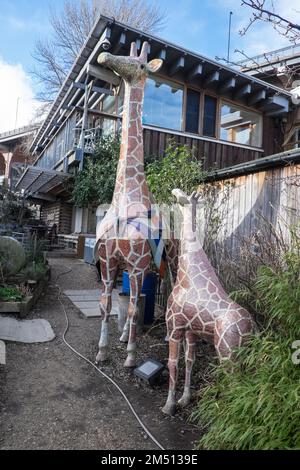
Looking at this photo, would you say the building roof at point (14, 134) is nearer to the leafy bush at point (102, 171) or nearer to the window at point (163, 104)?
the leafy bush at point (102, 171)

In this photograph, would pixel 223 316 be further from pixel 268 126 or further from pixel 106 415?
pixel 268 126

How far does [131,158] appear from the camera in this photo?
14.0 ft

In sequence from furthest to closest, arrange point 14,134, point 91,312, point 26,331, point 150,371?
1. point 14,134
2. point 91,312
3. point 26,331
4. point 150,371

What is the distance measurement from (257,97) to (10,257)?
8.93 metres

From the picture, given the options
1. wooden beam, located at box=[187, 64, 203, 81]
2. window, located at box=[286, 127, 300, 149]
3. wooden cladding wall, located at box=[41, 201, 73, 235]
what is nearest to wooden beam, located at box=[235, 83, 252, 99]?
wooden beam, located at box=[187, 64, 203, 81]

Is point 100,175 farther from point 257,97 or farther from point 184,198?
point 184,198

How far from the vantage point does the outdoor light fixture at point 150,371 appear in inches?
146

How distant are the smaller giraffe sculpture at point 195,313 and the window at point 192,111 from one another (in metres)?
7.73

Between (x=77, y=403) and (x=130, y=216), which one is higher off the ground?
(x=130, y=216)

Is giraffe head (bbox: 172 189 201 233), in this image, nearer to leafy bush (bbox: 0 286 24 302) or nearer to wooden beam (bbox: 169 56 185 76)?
leafy bush (bbox: 0 286 24 302)

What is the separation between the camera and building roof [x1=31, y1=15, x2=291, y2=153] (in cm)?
890

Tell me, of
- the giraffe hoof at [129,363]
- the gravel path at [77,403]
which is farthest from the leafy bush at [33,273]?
the giraffe hoof at [129,363]

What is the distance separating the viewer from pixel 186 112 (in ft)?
35.1

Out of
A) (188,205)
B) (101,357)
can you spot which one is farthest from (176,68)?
(101,357)
